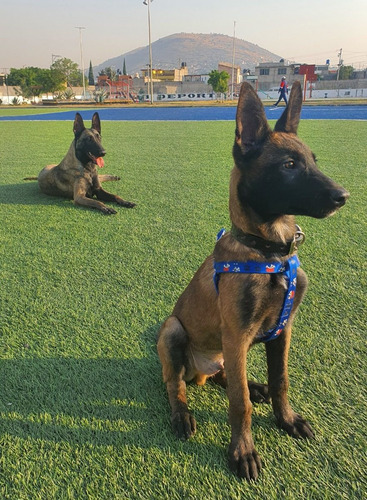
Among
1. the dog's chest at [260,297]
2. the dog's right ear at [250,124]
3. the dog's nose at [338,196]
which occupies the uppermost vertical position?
the dog's right ear at [250,124]

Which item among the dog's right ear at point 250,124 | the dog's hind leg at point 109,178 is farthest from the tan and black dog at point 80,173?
the dog's right ear at point 250,124

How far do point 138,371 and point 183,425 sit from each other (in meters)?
0.50

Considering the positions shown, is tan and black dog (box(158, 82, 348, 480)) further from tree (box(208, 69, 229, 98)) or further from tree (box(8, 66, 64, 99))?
tree (box(8, 66, 64, 99))

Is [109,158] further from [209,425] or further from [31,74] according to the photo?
[31,74]

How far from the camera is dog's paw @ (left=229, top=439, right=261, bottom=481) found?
160 cm

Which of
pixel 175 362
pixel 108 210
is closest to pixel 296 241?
pixel 175 362

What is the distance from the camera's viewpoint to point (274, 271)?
164 centimetres

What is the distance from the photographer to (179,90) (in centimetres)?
8744

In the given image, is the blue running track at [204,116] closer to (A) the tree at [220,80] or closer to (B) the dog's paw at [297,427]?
(B) the dog's paw at [297,427]

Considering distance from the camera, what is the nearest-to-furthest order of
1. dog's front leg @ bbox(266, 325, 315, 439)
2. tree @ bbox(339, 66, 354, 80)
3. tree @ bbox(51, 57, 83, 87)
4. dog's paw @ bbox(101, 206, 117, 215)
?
dog's front leg @ bbox(266, 325, 315, 439)
dog's paw @ bbox(101, 206, 117, 215)
tree @ bbox(51, 57, 83, 87)
tree @ bbox(339, 66, 354, 80)

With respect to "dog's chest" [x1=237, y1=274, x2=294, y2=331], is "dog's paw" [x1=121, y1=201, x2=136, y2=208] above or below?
below

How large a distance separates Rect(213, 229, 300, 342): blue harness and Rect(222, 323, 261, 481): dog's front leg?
0.17 meters

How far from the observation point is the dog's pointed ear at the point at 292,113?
185cm

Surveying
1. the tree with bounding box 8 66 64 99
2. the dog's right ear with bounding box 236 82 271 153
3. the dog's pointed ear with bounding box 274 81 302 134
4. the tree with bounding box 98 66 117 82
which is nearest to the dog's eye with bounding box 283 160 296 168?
the dog's right ear with bounding box 236 82 271 153
